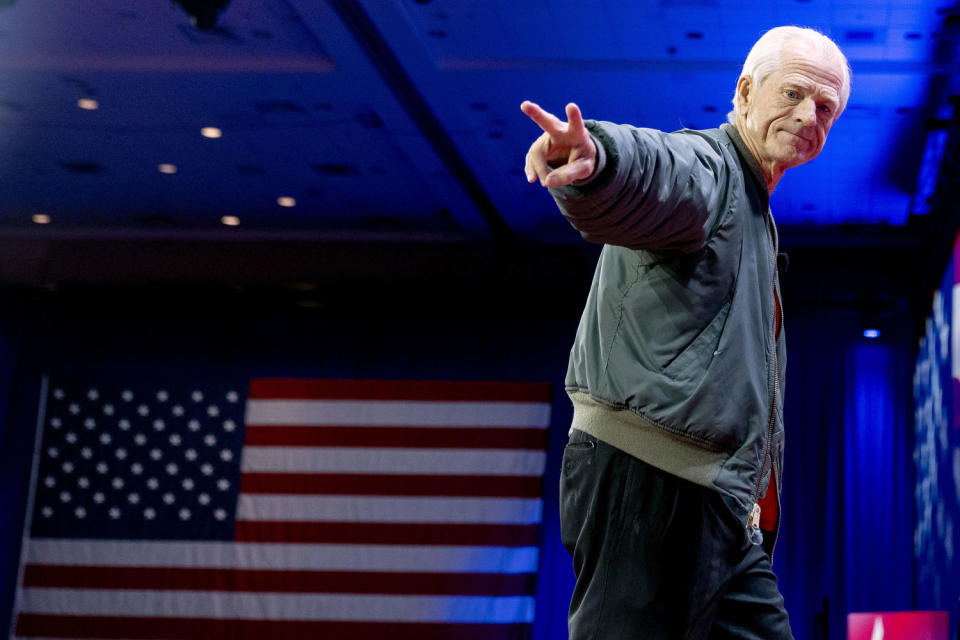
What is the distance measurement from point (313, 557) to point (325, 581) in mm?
183

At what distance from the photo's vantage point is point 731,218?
4.32 feet

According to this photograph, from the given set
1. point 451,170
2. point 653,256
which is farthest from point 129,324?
point 653,256

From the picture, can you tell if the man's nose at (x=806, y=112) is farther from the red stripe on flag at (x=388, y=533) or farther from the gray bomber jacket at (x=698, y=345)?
the red stripe on flag at (x=388, y=533)

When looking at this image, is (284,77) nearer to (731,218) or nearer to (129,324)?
(129,324)

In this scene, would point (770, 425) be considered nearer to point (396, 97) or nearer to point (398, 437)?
point (396, 97)

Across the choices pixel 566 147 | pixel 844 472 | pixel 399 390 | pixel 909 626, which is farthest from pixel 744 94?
pixel 399 390

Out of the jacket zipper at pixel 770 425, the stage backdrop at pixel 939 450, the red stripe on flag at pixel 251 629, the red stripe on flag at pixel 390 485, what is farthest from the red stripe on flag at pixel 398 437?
the jacket zipper at pixel 770 425

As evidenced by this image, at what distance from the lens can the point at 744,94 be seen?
153 cm

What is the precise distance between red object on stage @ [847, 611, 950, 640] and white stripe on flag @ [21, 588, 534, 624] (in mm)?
3088

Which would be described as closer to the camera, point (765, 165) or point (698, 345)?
point (698, 345)

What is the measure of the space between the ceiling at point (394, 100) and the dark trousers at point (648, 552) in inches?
151

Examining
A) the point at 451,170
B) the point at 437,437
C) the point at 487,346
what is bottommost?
the point at 437,437

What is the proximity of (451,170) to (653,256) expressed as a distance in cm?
585

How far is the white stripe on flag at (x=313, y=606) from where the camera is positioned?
311 inches
